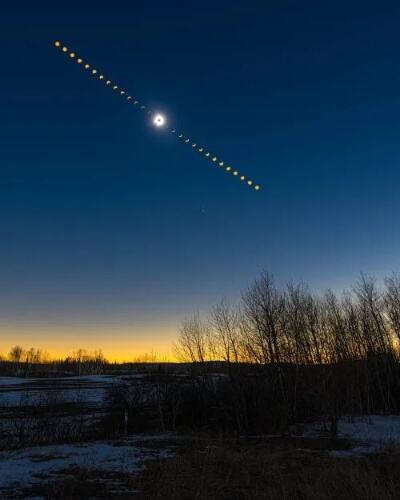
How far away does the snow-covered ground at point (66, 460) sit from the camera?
46.6 ft

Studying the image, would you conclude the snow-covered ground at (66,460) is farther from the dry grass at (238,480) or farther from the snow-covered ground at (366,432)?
the snow-covered ground at (366,432)

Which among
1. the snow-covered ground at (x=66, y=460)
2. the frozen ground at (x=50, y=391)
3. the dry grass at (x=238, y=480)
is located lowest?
the dry grass at (x=238, y=480)

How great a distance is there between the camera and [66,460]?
679 inches

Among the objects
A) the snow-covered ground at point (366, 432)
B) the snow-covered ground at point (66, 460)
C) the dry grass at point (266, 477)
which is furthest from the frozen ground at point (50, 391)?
the snow-covered ground at point (366, 432)

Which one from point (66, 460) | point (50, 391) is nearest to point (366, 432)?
point (66, 460)

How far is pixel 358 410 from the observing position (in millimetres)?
40188

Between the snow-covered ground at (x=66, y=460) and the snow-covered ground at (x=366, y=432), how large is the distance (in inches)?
333

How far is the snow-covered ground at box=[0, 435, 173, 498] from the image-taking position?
560 inches

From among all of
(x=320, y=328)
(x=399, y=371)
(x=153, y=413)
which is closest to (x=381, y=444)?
(x=153, y=413)

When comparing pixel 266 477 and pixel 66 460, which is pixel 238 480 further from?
pixel 66 460

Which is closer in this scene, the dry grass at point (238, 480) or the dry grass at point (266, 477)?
the dry grass at point (266, 477)

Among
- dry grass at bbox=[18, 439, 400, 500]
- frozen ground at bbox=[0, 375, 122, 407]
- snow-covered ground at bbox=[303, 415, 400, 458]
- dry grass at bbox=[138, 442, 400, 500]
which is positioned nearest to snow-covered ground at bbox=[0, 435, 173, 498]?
dry grass at bbox=[18, 439, 400, 500]

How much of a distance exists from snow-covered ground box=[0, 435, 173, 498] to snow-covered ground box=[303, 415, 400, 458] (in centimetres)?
846

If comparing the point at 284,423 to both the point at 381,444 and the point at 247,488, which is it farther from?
the point at 247,488
